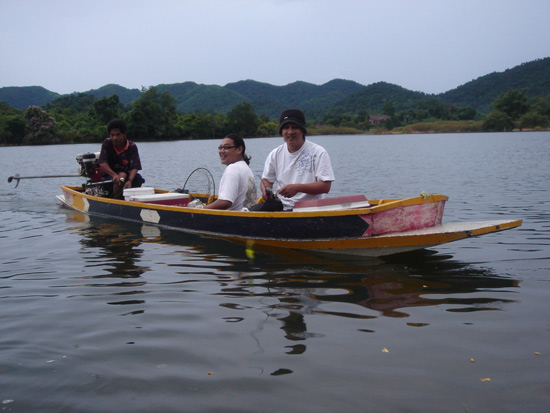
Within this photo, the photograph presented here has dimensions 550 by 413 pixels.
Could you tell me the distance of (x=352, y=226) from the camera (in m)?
5.70

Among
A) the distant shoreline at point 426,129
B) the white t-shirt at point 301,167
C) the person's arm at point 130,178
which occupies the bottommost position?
the person's arm at point 130,178

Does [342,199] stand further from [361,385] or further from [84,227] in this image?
[84,227]

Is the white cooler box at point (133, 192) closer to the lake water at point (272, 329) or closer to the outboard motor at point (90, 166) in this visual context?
the lake water at point (272, 329)

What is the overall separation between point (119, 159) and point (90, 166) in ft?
4.35

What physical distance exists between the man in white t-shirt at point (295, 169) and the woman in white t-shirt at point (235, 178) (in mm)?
416

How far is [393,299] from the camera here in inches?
183

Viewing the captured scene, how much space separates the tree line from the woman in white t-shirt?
71.4 metres

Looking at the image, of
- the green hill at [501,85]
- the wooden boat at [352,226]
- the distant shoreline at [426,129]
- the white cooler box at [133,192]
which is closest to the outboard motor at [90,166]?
the white cooler box at [133,192]

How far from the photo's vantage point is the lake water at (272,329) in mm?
2914

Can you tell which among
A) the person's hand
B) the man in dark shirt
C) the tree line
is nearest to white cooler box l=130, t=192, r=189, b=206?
the man in dark shirt

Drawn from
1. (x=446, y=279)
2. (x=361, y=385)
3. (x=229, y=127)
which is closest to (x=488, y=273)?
(x=446, y=279)

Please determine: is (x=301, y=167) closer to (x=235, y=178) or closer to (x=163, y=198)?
(x=235, y=178)

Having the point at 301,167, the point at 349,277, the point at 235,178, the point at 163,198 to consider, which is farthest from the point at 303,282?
the point at 163,198

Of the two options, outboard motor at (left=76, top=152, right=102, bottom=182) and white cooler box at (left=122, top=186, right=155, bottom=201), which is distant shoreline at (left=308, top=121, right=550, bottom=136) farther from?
white cooler box at (left=122, top=186, right=155, bottom=201)
